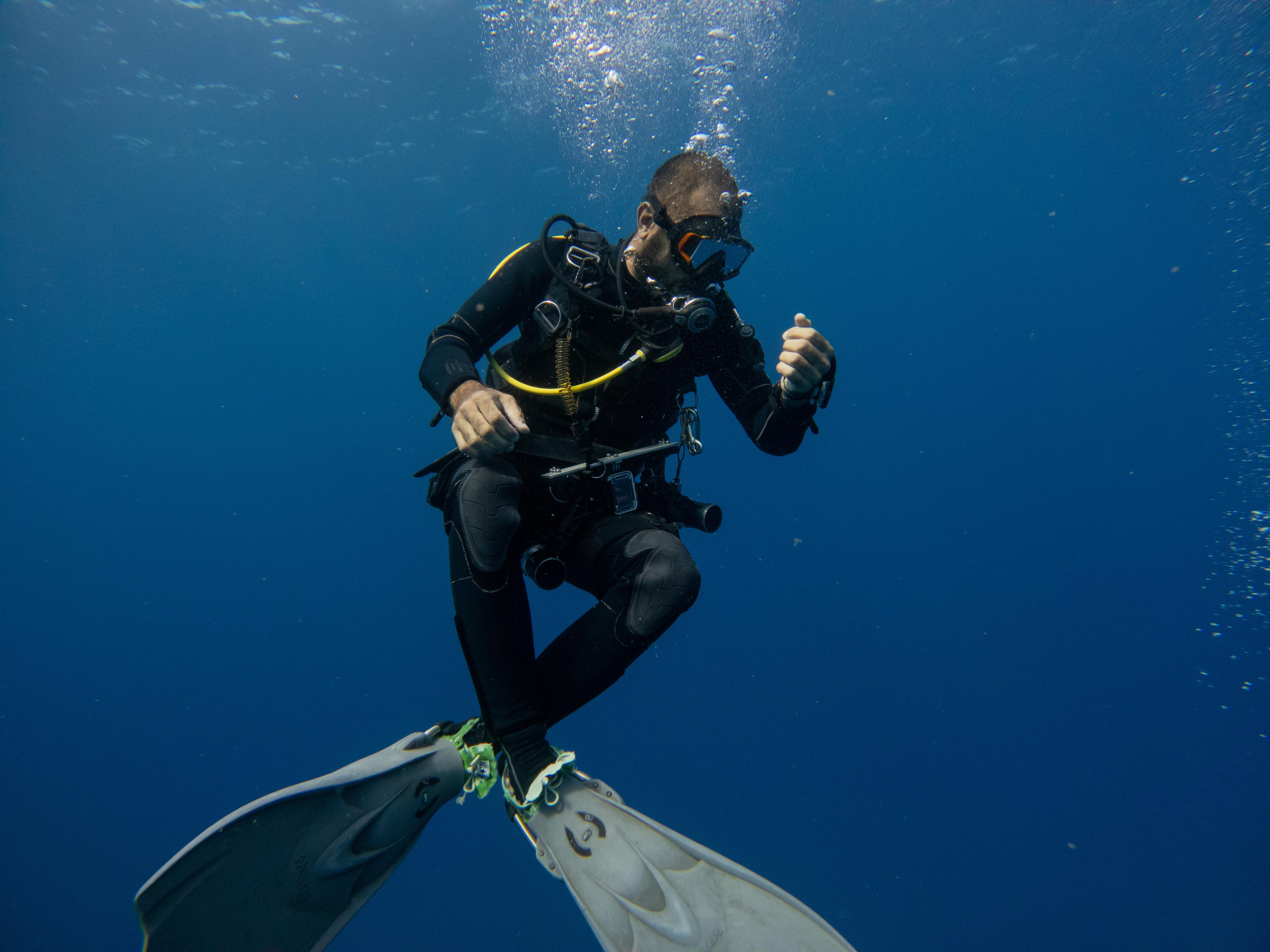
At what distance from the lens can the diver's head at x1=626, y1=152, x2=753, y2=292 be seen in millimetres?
2553

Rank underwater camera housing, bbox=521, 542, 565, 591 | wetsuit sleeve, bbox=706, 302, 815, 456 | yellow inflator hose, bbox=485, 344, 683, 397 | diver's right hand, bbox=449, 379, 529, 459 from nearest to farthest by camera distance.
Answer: diver's right hand, bbox=449, 379, 529, 459 < yellow inflator hose, bbox=485, 344, 683, 397 < underwater camera housing, bbox=521, 542, 565, 591 < wetsuit sleeve, bbox=706, 302, 815, 456

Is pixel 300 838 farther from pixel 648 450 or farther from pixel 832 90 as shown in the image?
pixel 832 90

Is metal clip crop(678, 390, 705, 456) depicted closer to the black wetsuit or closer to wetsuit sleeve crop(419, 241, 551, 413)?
the black wetsuit

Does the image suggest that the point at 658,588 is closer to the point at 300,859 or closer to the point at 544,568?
the point at 544,568

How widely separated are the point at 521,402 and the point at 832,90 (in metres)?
18.0

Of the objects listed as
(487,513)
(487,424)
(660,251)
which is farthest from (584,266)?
(487,513)

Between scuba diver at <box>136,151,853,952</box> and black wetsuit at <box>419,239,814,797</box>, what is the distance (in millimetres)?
11

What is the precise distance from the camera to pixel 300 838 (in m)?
1.99

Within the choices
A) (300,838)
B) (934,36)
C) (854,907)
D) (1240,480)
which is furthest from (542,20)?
(1240,480)

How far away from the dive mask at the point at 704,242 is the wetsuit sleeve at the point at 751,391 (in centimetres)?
35

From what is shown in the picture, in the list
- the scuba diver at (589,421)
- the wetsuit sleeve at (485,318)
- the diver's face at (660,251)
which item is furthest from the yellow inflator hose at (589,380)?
the diver's face at (660,251)

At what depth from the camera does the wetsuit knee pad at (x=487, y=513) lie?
208cm

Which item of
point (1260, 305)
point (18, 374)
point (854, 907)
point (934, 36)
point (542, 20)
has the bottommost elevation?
point (854, 907)

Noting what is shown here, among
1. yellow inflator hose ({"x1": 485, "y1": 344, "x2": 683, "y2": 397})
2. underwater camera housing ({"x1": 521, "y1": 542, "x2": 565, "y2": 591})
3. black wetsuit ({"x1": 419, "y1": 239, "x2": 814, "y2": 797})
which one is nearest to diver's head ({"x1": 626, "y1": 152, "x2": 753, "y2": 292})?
black wetsuit ({"x1": 419, "y1": 239, "x2": 814, "y2": 797})
